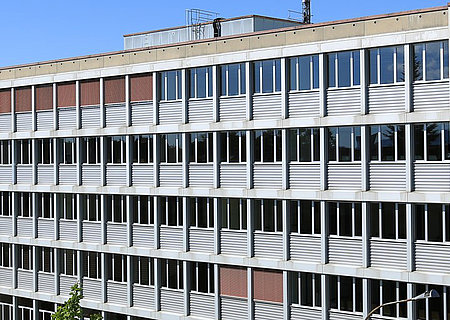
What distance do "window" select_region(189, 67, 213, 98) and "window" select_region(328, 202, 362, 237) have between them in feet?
30.9

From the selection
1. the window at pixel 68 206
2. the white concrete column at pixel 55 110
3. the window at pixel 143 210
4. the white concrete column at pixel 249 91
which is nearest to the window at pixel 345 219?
the white concrete column at pixel 249 91

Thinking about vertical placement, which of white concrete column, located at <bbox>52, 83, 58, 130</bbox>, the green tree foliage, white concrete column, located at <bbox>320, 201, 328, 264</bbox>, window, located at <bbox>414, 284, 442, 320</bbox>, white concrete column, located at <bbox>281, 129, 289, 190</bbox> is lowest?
the green tree foliage

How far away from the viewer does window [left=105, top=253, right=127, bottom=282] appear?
46.6m

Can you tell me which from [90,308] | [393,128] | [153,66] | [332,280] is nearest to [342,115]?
[393,128]

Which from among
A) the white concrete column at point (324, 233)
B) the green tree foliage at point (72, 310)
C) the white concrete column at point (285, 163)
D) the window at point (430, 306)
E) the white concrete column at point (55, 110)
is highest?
the white concrete column at point (55, 110)

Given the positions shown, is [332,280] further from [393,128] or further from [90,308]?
[90,308]

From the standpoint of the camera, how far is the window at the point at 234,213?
135 ft

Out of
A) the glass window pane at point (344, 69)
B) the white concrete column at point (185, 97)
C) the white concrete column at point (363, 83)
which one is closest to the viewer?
the white concrete column at point (363, 83)

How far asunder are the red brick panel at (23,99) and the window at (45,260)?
9.04 m

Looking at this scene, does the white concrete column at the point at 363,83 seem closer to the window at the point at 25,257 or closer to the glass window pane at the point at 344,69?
the glass window pane at the point at 344,69

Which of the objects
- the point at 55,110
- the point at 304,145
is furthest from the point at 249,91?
the point at 55,110

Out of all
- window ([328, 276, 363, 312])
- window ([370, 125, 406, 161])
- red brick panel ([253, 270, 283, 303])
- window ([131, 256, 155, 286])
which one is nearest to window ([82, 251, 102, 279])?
window ([131, 256, 155, 286])

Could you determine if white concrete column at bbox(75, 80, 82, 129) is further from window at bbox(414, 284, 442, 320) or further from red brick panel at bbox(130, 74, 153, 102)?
window at bbox(414, 284, 442, 320)

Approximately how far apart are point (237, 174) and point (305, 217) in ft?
14.9
